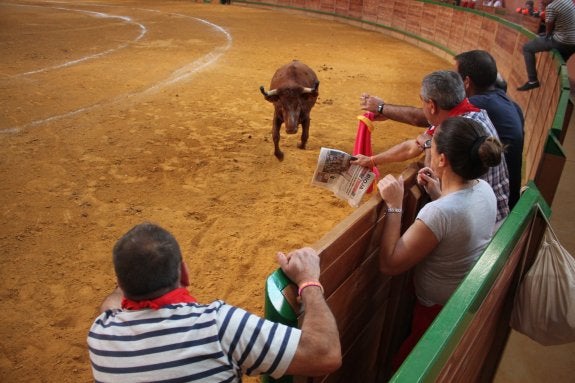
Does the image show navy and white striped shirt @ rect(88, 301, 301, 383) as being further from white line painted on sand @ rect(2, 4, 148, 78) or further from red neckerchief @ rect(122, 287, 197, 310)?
white line painted on sand @ rect(2, 4, 148, 78)

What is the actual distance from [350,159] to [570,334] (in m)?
1.74

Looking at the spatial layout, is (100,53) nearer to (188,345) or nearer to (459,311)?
(188,345)

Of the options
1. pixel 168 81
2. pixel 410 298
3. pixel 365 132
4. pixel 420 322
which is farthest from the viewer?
pixel 168 81

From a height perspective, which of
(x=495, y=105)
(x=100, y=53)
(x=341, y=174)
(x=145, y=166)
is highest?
(x=495, y=105)

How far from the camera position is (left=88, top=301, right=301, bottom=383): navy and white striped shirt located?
1.52m

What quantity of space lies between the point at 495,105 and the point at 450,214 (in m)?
1.45

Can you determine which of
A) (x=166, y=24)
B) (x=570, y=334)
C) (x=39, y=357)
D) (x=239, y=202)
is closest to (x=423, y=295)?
(x=570, y=334)

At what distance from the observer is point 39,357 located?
3.36 m

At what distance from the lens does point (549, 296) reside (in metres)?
2.32

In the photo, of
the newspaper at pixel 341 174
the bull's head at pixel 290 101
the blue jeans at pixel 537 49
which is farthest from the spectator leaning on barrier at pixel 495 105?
the blue jeans at pixel 537 49

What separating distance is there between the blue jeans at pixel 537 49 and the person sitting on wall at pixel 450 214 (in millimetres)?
6281

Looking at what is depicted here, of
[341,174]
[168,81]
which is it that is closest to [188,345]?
[341,174]

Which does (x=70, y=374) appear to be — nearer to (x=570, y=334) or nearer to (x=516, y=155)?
(x=570, y=334)

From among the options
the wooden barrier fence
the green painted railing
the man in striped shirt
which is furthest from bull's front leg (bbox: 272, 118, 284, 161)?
the man in striped shirt
